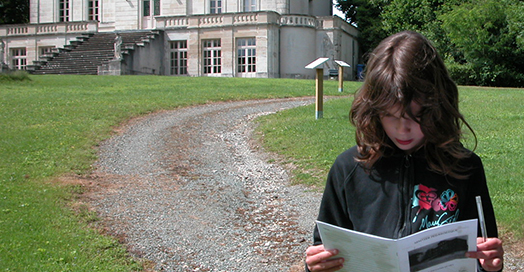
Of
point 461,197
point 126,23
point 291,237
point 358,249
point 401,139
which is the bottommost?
point 291,237

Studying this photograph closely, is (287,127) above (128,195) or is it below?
above

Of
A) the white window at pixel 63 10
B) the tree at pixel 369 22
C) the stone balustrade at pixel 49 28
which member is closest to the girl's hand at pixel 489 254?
the stone balustrade at pixel 49 28

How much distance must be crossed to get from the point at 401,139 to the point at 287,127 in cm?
1067

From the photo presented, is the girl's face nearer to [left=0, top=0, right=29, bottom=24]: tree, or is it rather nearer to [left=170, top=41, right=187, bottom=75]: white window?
[left=170, top=41, right=187, bottom=75]: white window

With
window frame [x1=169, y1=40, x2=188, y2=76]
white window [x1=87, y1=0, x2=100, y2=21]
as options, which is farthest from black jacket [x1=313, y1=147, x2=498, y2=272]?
white window [x1=87, y1=0, x2=100, y2=21]

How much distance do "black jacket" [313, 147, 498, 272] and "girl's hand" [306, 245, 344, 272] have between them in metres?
0.11

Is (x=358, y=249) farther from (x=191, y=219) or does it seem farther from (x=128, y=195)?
(x=128, y=195)

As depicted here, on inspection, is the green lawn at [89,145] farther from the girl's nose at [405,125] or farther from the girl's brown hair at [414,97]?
the girl's nose at [405,125]

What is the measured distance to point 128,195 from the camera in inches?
321

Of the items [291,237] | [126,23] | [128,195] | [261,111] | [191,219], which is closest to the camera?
[291,237]

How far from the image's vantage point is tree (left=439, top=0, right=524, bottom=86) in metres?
31.7

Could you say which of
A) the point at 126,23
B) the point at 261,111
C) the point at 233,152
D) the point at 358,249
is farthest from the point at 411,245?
the point at 126,23

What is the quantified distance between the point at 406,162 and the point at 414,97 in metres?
0.31

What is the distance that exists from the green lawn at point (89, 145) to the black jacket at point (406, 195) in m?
3.46
